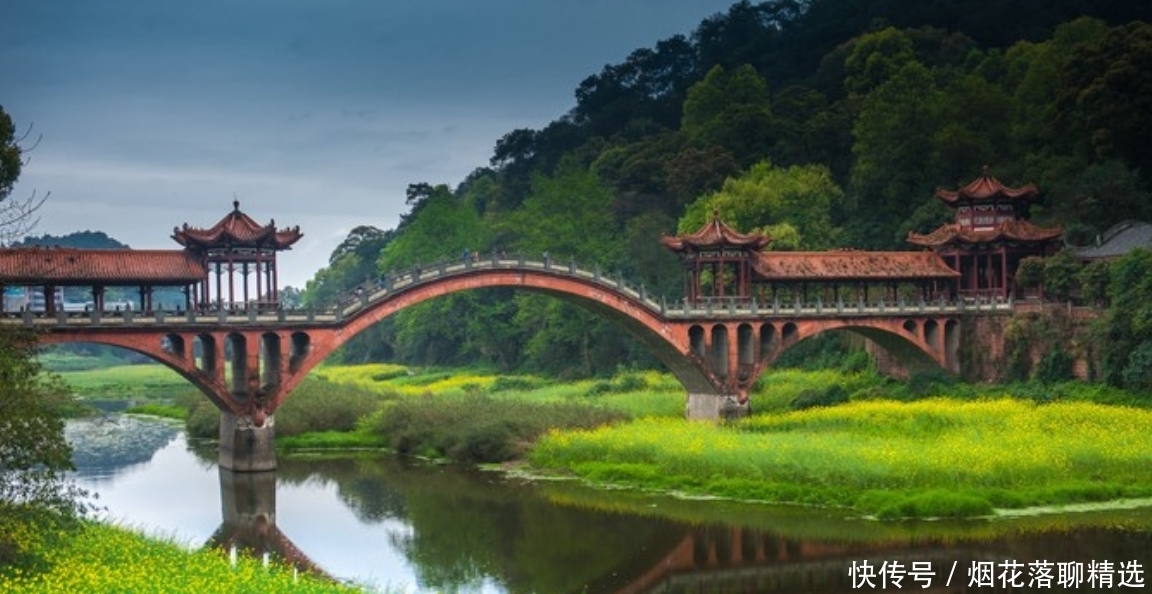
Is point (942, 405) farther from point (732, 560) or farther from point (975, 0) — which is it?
point (975, 0)

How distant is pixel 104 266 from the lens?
53.3 m

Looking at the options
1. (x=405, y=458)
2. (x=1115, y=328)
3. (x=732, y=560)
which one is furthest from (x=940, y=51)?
(x=732, y=560)

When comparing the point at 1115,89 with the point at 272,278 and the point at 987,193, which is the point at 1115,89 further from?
the point at 272,278

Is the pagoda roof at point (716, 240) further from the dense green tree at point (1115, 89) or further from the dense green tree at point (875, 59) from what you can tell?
the dense green tree at point (875, 59)

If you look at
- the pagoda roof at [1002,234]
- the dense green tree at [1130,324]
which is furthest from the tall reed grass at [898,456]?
the pagoda roof at [1002,234]

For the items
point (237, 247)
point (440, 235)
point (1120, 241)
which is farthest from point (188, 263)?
point (440, 235)

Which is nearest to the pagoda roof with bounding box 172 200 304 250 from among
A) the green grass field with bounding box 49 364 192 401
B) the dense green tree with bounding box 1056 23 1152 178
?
the green grass field with bounding box 49 364 192 401

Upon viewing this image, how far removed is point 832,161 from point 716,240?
4043cm

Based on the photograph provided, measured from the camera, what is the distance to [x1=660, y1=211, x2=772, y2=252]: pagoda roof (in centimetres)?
6500

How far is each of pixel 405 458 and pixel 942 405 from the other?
25.1m

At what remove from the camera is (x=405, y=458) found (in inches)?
2400

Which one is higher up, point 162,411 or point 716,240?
point 716,240

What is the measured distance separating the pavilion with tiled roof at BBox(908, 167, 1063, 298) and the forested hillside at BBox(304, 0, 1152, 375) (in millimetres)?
2691

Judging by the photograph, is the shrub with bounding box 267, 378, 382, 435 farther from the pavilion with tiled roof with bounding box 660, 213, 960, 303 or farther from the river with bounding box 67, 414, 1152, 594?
the pavilion with tiled roof with bounding box 660, 213, 960, 303
